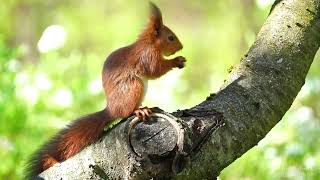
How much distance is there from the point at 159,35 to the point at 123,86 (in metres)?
0.30

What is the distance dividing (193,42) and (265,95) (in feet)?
15.7

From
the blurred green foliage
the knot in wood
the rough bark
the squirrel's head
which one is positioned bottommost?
the blurred green foliage

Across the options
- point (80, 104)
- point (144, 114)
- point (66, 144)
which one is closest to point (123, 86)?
point (66, 144)

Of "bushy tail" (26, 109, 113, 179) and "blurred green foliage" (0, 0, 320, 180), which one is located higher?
"bushy tail" (26, 109, 113, 179)

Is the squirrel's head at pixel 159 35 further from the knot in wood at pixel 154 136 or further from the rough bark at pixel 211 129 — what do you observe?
the knot in wood at pixel 154 136

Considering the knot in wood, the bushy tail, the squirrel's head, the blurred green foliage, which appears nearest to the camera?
the knot in wood

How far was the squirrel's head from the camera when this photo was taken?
5.15 ft

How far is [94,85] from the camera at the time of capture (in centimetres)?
247

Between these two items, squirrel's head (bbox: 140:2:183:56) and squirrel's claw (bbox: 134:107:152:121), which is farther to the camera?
squirrel's head (bbox: 140:2:183:56)

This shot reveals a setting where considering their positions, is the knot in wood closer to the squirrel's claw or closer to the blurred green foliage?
the squirrel's claw

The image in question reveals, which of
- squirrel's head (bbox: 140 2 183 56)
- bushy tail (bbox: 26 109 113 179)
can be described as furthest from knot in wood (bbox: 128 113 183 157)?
squirrel's head (bbox: 140 2 183 56)

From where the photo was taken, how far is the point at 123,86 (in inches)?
52.7

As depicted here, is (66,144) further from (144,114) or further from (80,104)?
(80,104)

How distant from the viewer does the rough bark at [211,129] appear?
907 mm
